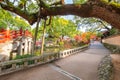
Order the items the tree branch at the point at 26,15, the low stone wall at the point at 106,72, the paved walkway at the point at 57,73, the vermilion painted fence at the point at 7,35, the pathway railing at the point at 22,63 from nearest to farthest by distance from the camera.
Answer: the low stone wall at the point at 106,72, the paved walkway at the point at 57,73, the pathway railing at the point at 22,63, the tree branch at the point at 26,15, the vermilion painted fence at the point at 7,35

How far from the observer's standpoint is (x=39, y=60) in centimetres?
1510

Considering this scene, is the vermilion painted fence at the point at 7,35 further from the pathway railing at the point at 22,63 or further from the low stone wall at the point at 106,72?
the low stone wall at the point at 106,72

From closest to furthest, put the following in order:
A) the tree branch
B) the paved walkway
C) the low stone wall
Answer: the low stone wall → the paved walkway → the tree branch

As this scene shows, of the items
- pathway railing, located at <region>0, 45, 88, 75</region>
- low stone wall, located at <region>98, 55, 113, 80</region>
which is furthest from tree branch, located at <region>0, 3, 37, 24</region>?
low stone wall, located at <region>98, 55, 113, 80</region>

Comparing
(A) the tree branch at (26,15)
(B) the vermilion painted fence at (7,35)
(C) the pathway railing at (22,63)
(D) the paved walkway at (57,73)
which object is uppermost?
(A) the tree branch at (26,15)

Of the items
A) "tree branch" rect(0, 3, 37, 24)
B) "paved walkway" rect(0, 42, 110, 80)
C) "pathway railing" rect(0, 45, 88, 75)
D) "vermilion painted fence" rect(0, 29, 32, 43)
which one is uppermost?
"tree branch" rect(0, 3, 37, 24)

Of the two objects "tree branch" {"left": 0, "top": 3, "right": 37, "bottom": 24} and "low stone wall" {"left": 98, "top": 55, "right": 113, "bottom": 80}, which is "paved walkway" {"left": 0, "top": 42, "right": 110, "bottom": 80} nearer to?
"low stone wall" {"left": 98, "top": 55, "right": 113, "bottom": 80}

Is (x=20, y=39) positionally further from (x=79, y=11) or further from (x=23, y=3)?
(x=79, y=11)

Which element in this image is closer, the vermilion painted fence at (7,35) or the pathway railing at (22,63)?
the pathway railing at (22,63)

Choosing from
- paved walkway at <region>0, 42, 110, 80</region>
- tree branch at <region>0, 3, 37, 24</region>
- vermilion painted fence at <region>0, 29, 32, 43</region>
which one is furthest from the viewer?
vermilion painted fence at <region>0, 29, 32, 43</region>

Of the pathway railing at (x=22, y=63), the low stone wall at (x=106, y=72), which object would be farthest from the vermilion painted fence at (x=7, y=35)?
the low stone wall at (x=106, y=72)

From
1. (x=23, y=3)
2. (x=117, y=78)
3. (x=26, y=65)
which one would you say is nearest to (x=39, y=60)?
(x=26, y=65)

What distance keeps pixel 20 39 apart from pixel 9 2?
11.2m

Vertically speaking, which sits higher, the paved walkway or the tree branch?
the tree branch
